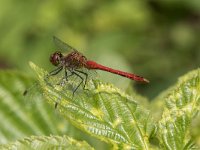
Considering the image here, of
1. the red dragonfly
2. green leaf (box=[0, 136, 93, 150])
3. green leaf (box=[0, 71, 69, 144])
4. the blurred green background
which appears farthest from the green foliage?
the blurred green background

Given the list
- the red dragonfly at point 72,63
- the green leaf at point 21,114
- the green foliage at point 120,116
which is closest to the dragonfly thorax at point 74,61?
the red dragonfly at point 72,63

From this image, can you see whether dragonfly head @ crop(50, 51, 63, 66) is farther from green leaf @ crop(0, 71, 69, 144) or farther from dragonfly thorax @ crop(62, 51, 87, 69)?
green leaf @ crop(0, 71, 69, 144)

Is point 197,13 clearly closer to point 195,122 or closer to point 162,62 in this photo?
point 162,62

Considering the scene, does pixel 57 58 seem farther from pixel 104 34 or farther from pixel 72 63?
pixel 104 34

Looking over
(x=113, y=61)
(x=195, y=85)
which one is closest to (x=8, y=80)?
(x=195, y=85)

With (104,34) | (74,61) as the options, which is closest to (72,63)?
(74,61)

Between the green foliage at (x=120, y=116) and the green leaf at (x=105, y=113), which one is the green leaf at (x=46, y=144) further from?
the green leaf at (x=105, y=113)
